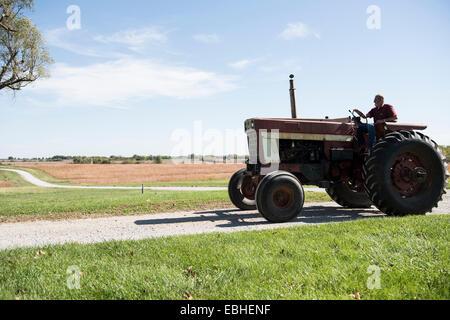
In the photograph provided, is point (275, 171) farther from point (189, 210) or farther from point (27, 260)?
point (27, 260)

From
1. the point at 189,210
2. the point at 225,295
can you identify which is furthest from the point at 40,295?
the point at 189,210

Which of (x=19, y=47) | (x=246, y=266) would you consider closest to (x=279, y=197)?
(x=246, y=266)

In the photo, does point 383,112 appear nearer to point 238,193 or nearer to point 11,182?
point 238,193

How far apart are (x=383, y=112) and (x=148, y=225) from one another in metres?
6.45

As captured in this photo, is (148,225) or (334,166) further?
(334,166)

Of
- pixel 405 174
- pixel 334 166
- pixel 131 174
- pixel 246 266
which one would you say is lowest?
pixel 131 174

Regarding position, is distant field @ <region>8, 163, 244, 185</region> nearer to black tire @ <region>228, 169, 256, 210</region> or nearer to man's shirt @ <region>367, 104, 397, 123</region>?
black tire @ <region>228, 169, 256, 210</region>

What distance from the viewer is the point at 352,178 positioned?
9156 millimetres

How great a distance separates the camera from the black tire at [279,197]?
7.41 m

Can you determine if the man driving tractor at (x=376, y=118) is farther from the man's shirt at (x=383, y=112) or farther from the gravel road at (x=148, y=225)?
the gravel road at (x=148, y=225)

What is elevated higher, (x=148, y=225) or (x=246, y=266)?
(x=246, y=266)

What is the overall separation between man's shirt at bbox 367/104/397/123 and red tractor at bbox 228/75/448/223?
0.84ft

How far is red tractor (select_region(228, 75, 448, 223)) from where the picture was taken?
765 cm

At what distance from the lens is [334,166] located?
8969 millimetres
